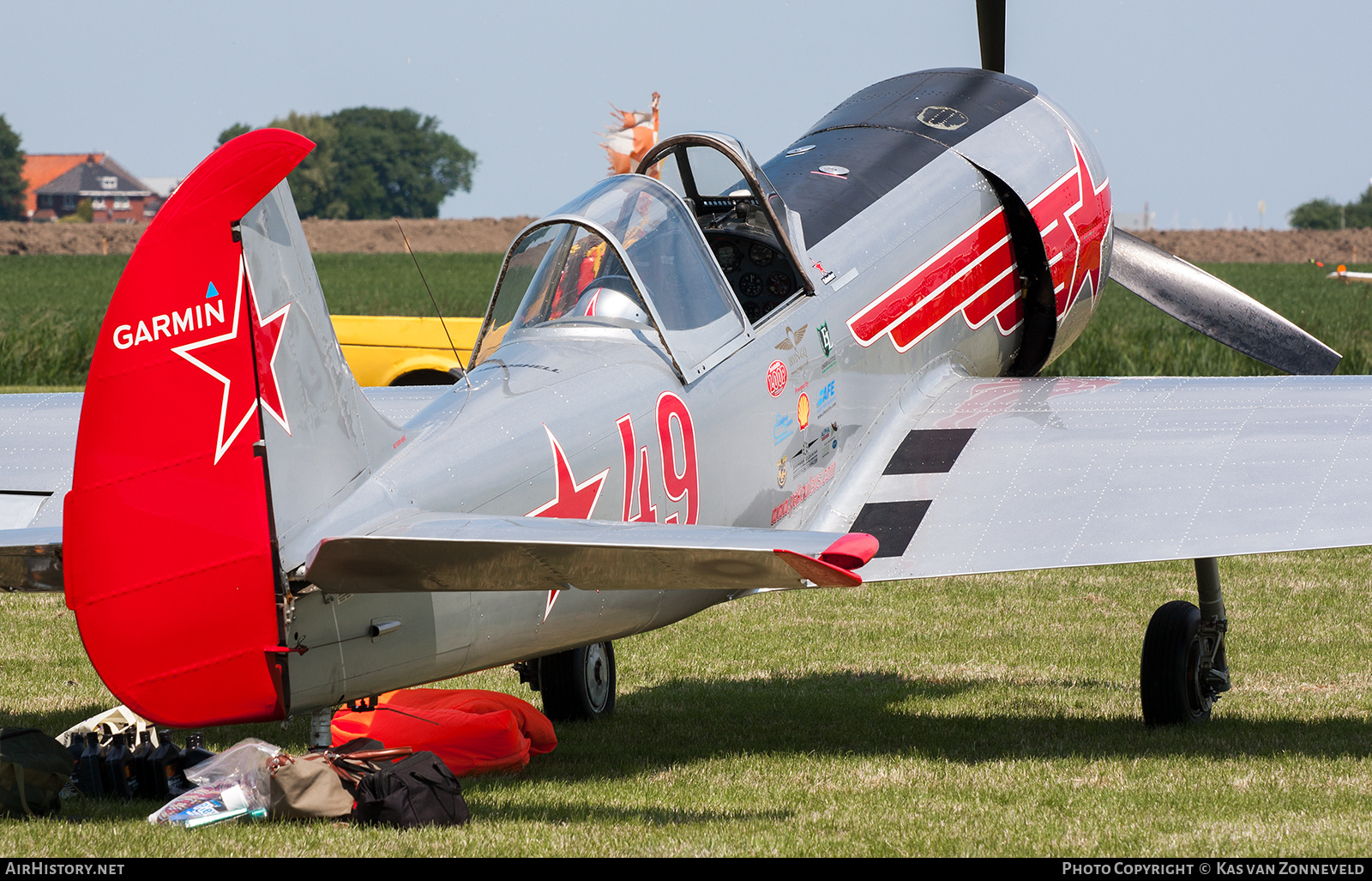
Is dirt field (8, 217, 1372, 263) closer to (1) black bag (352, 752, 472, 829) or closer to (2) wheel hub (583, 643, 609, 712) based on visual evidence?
(2) wheel hub (583, 643, 609, 712)

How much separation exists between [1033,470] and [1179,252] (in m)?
71.3

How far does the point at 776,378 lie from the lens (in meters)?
6.96

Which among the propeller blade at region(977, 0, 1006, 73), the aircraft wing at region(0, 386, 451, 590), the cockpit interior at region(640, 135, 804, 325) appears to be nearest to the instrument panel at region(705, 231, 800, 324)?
the cockpit interior at region(640, 135, 804, 325)

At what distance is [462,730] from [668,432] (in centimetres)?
160

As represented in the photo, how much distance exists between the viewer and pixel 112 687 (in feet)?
14.3

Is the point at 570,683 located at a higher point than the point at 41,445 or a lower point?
lower

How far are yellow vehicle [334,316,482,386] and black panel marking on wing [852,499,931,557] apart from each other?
8522 millimetres

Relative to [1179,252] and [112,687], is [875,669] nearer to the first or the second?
[112,687]

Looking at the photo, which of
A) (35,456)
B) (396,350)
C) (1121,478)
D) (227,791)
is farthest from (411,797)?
(396,350)

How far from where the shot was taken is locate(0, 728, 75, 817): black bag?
5461 mm

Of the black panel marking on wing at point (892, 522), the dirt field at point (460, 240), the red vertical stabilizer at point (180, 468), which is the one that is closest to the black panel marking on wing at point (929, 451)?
the black panel marking on wing at point (892, 522)

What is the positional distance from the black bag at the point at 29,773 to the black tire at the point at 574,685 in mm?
2755

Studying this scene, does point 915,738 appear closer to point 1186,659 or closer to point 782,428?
point 1186,659

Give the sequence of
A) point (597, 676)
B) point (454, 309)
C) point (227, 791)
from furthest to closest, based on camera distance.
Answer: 1. point (454, 309)
2. point (597, 676)
3. point (227, 791)
